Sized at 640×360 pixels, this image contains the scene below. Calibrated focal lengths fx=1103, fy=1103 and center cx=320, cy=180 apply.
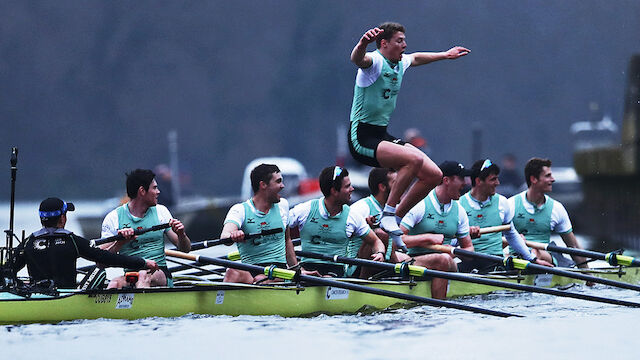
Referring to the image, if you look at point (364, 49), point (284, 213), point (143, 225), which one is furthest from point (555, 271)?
point (143, 225)

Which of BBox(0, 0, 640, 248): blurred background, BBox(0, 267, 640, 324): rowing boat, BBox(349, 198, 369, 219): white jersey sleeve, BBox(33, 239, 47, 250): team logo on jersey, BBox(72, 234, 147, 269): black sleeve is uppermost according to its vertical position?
BBox(0, 0, 640, 248): blurred background

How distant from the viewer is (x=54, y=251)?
10695 mm

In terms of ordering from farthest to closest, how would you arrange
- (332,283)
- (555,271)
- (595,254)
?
(595,254) → (555,271) → (332,283)

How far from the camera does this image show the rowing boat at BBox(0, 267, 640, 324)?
10.6 m

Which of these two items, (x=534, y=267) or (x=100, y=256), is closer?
(x=100, y=256)

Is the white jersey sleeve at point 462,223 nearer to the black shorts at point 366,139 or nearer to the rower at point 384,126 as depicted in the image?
the rower at point 384,126

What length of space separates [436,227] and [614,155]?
14.6 metres

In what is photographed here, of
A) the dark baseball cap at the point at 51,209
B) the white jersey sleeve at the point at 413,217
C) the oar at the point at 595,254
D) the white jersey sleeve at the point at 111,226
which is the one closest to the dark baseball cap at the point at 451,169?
the white jersey sleeve at the point at 413,217

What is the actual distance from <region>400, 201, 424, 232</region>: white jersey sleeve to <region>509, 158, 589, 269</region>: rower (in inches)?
82.1

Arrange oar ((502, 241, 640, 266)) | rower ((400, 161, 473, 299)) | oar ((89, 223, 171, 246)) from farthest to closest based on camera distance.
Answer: oar ((502, 241, 640, 266)), rower ((400, 161, 473, 299)), oar ((89, 223, 171, 246))

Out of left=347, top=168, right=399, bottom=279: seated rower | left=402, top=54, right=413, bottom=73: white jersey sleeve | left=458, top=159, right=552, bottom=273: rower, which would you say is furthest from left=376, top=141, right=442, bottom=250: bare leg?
left=458, top=159, right=552, bottom=273: rower

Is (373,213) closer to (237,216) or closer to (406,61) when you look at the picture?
(237,216)

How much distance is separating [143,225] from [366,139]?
100 inches

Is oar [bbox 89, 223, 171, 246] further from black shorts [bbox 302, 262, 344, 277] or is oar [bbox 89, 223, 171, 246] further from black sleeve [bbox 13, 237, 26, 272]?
black shorts [bbox 302, 262, 344, 277]
